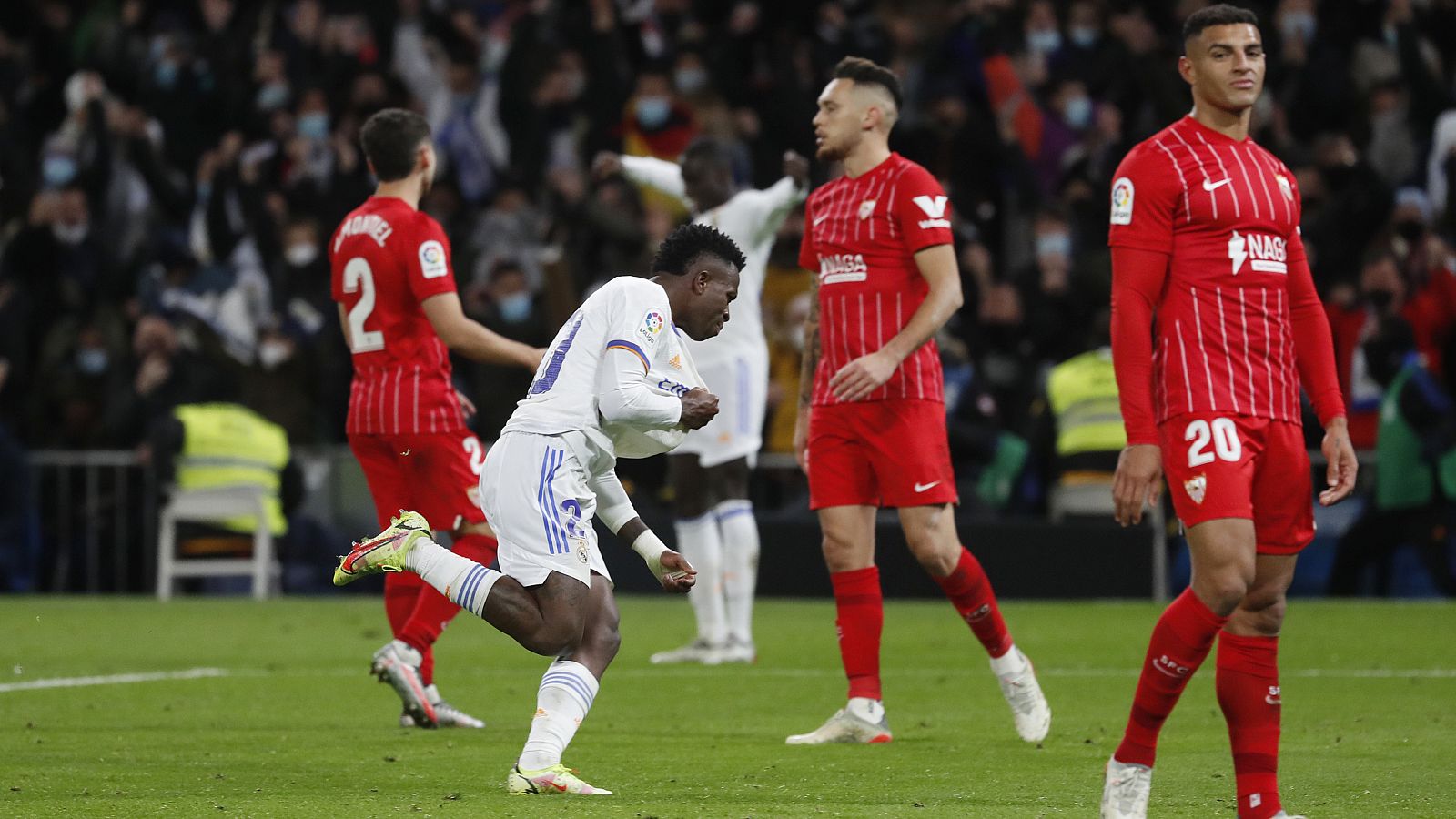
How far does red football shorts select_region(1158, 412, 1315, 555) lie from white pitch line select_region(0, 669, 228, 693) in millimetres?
5919

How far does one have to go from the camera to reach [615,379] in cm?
604

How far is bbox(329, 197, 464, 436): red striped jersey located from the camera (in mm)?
8062

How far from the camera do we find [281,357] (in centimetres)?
1697

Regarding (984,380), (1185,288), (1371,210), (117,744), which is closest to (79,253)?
(984,380)

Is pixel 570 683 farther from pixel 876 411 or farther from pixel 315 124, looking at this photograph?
pixel 315 124

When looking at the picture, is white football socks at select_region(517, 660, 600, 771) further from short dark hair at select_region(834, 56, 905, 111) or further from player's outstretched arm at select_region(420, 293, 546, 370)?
short dark hair at select_region(834, 56, 905, 111)

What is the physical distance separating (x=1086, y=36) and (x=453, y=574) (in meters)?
A: 12.5

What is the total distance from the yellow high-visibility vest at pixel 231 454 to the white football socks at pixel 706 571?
5.38 meters

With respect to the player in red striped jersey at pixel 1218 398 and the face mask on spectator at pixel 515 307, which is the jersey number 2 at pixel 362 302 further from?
the face mask on spectator at pixel 515 307

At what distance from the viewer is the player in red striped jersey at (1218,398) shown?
5.30 m

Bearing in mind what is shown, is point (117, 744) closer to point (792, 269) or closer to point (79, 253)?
point (792, 269)

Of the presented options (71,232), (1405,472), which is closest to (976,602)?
(1405,472)

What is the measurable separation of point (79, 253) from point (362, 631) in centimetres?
746

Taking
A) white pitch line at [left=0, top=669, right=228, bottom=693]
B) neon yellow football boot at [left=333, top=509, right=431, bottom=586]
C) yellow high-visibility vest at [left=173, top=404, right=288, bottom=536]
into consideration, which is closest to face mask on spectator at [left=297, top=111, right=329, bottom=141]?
yellow high-visibility vest at [left=173, top=404, right=288, bottom=536]
